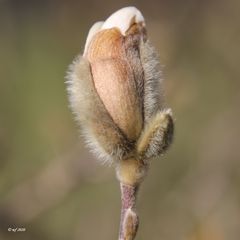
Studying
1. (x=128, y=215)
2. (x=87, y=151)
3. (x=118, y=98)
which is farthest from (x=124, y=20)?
(x=87, y=151)

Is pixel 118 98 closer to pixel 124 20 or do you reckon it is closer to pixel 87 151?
pixel 124 20

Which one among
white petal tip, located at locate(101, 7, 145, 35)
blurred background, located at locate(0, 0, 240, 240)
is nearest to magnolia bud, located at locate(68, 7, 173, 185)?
white petal tip, located at locate(101, 7, 145, 35)

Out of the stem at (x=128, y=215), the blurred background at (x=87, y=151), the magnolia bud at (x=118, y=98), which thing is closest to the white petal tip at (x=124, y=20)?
the magnolia bud at (x=118, y=98)

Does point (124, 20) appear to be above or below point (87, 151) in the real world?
above

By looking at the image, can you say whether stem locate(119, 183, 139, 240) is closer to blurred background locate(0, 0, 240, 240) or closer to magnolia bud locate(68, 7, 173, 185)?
magnolia bud locate(68, 7, 173, 185)

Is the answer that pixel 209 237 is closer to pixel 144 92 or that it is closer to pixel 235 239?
pixel 235 239

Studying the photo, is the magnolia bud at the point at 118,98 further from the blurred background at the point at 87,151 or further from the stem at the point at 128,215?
the blurred background at the point at 87,151

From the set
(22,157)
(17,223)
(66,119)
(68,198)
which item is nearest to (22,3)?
(66,119)
